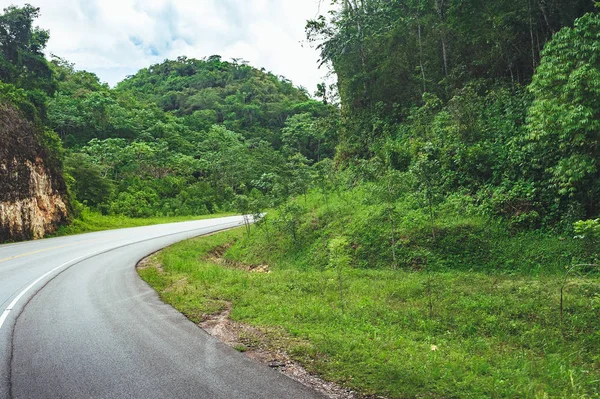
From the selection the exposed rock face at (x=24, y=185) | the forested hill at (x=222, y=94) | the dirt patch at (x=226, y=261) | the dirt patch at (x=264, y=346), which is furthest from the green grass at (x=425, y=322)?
the forested hill at (x=222, y=94)

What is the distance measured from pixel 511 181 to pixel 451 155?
3175mm

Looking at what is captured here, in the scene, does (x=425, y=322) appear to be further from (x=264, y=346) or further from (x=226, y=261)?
(x=226, y=261)

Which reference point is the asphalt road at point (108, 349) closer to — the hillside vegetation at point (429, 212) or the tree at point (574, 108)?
the hillside vegetation at point (429, 212)

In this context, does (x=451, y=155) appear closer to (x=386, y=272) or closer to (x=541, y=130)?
(x=541, y=130)

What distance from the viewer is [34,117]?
2208cm

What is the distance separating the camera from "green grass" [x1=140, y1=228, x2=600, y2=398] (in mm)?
4547

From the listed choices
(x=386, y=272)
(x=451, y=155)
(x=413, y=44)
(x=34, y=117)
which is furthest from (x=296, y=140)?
(x=386, y=272)

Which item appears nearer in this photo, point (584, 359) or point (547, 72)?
point (584, 359)

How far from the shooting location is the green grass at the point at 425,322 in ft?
14.9

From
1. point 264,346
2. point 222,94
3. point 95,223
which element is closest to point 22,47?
point 95,223

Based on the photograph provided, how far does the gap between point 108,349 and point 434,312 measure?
19.9 feet

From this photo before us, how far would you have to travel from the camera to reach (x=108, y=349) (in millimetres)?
5660

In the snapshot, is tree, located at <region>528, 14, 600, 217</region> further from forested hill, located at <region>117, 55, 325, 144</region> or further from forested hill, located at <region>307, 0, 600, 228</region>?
forested hill, located at <region>117, 55, 325, 144</region>

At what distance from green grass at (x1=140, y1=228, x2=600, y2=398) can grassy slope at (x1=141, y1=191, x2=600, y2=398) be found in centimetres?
2
